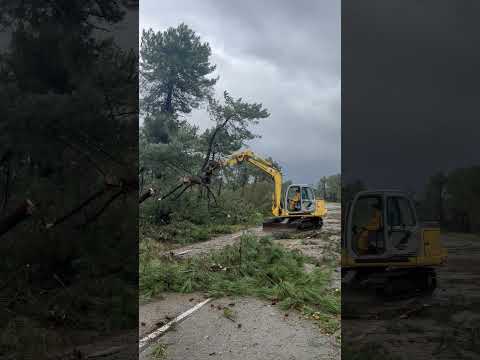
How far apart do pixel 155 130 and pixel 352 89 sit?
5.66 m

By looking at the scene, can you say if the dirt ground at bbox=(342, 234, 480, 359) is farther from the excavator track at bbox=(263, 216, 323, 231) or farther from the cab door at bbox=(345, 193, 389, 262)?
the excavator track at bbox=(263, 216, 323, 231)

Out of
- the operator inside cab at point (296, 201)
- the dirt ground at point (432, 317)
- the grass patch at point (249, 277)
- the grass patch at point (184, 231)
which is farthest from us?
the operator inside cab at point (296, 201)

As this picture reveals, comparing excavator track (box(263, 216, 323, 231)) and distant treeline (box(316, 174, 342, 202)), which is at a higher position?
distant treeline (box(316, 174, 342, 202))

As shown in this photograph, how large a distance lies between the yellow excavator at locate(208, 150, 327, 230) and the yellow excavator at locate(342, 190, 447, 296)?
19.0 ft

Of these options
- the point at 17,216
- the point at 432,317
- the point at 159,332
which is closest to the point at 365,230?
the point at 432,317

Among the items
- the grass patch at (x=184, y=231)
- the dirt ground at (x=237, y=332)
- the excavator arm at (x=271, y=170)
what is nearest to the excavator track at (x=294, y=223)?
the excavator arm at (x=271, y=170)

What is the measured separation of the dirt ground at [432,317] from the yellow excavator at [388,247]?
1.7 inches

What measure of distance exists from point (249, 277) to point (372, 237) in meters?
3.59

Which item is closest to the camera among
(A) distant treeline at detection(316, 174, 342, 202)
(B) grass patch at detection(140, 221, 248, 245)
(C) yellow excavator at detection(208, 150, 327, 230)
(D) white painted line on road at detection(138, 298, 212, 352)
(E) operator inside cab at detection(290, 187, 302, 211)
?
(D) white painted line on road at detection(138, 298, 212, 352)

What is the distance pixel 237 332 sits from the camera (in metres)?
4.05

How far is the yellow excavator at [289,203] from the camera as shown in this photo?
24.5 ft

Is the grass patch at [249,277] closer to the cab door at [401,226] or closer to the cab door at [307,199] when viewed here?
the cab door at [307,199]

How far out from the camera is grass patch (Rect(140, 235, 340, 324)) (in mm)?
4422

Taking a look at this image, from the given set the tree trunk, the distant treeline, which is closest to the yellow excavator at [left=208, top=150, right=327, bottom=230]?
the distant treeline
